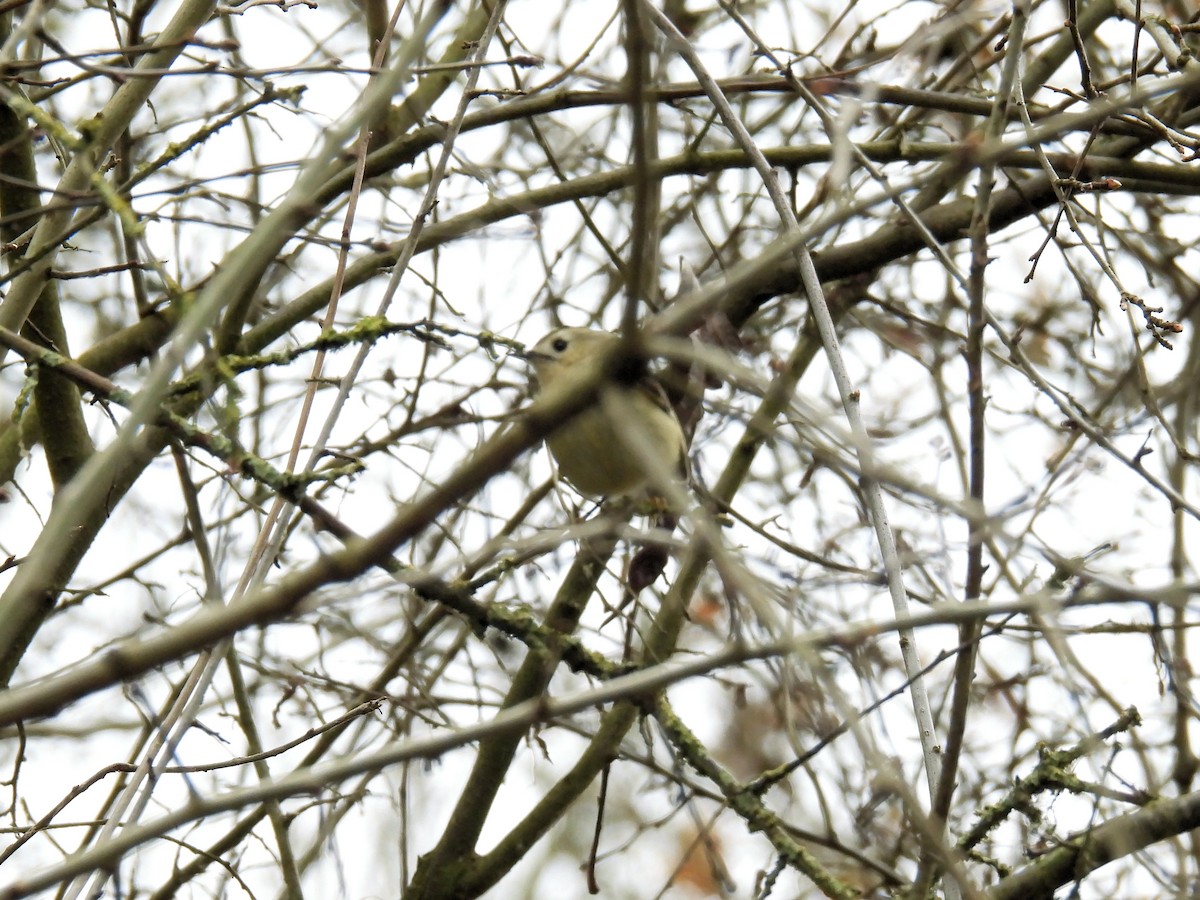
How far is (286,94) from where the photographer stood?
8.31 feet

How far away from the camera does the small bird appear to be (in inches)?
152

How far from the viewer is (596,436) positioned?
153 inches

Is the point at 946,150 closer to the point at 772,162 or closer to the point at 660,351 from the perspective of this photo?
the point at 772,162

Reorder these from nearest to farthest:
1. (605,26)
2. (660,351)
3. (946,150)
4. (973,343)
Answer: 1. (660,351)
2. (973,343)
3. (946,150)
4. (605,26)

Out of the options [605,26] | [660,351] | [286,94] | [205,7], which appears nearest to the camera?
[660,351]

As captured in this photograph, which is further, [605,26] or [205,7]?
[605,26]

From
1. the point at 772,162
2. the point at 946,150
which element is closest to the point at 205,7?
the point at 772,162

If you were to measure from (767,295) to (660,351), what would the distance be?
2.81 m

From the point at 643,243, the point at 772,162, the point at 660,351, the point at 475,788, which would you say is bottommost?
the point at 660,351

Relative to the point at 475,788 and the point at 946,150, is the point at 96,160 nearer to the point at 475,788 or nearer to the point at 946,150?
the point at 475,788

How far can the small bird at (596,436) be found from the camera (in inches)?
152

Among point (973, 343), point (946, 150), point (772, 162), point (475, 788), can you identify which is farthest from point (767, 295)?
point (973, 343)

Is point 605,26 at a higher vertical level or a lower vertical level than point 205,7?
higher

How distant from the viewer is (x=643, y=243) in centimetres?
125
